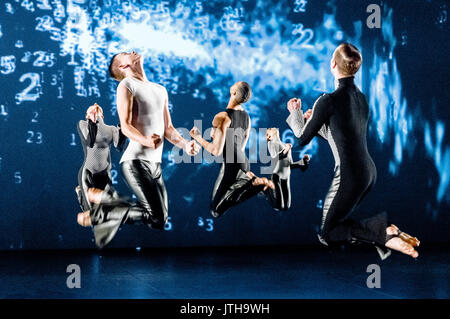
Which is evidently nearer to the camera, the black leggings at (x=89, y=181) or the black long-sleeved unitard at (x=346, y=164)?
the black long-sleeved unitard at (x=346, y=164)

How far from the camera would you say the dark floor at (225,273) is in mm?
5336

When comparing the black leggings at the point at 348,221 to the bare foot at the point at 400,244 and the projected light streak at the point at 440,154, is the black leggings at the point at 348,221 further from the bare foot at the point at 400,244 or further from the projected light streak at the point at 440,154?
the projected light streak at the point at 440,154

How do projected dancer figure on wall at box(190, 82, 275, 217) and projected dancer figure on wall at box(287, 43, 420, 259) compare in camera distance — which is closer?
projected dancer figure on wall at box(287, 43, 420, 259)

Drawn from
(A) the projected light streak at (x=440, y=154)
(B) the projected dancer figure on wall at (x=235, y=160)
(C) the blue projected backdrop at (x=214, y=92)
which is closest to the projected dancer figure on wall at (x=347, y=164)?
(B) the projected dancer figure on wall at (x=235, y=160)

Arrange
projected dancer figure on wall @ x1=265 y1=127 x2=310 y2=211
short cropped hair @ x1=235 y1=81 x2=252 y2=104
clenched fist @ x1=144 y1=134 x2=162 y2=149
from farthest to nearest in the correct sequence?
projected dancer figure on wall @ x1=265 y1=127 x2=310 y2=211, short cropped hair @ x1=235 y1=81 x2=252 y2=104, clenched fist @ x1=144 y1=134 x2=162 y2=149

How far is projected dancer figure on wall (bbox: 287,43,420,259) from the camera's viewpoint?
15.7ft

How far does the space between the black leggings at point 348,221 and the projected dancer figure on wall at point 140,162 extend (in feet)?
3.79

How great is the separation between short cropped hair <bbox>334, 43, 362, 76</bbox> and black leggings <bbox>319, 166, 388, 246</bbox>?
79 centimetres

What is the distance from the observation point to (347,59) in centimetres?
488

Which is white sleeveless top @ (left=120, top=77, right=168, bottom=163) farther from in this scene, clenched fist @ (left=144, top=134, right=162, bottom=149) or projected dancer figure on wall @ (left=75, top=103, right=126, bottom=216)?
projected dancer figure on wall @ (left=75, top=103, right=126, bottom=216)

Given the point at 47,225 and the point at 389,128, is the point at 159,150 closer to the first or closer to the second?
the point at 47,225

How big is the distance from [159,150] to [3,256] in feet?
12.2

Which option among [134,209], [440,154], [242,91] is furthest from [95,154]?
[440,154]

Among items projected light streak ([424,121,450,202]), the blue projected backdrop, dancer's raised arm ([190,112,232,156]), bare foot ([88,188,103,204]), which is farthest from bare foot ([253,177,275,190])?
projected light streak ([424,121,450,202])
